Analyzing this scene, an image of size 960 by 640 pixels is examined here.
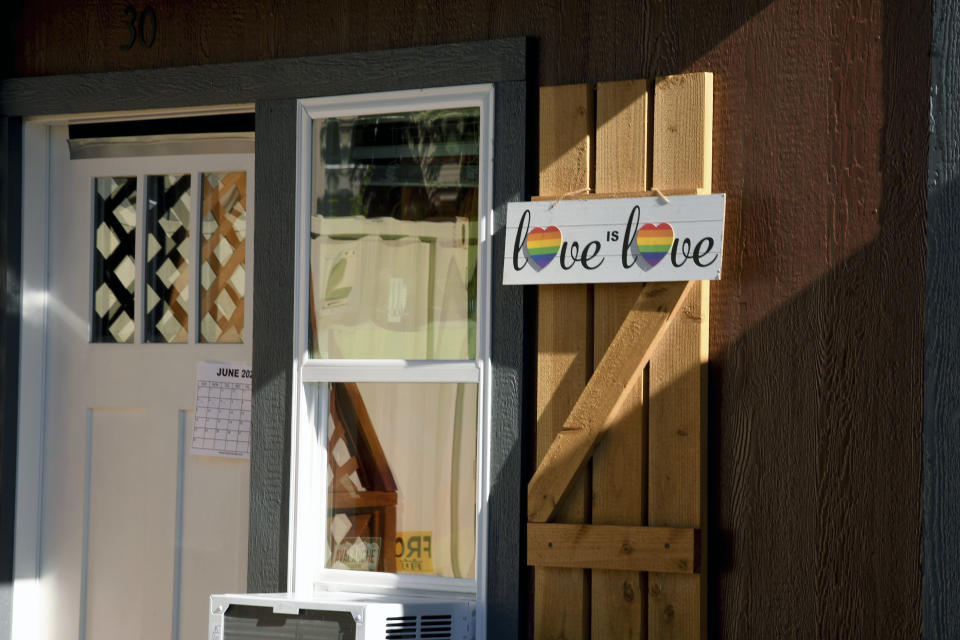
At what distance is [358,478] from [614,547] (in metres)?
0.96

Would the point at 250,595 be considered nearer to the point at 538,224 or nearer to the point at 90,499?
the point at 90,499

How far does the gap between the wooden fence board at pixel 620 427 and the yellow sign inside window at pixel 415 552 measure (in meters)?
0.61

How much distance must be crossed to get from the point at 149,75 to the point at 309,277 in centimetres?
96

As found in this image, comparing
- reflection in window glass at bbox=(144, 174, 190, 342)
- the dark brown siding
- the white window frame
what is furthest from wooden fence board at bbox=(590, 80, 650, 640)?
reflection in window glass at bbox=(144, 174, 190, 342)

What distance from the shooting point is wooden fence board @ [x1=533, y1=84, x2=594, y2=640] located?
3592 mm

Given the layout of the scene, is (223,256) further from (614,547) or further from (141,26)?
(614,547)

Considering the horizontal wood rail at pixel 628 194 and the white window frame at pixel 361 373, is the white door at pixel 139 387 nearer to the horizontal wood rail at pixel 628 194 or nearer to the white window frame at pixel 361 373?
the white window frame at pixel 361 373

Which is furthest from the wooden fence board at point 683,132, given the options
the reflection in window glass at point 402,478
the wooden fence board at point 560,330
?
the reflection in window glass at point 402,478

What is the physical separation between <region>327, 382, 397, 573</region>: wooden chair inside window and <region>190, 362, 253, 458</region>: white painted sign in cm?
39

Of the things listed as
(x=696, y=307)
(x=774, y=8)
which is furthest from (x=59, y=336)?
(x=774, y=8)

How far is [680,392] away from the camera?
349 centimetres

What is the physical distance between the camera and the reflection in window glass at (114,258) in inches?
177

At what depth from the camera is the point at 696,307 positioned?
3.51m

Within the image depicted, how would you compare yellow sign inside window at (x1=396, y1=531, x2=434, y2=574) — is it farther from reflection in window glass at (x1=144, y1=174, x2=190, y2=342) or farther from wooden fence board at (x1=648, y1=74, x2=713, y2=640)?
reflection in window glass at (x1=144, y1=174, x2=190, y2=342)
